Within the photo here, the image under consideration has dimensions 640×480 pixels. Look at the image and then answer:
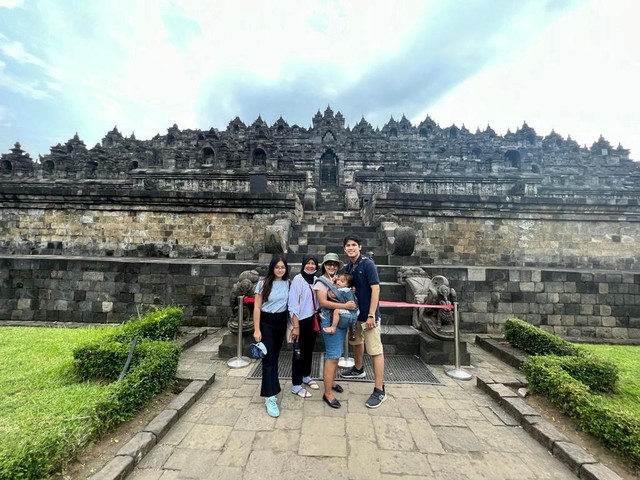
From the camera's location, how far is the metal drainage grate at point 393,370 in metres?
4.34

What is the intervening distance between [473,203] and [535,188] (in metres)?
9.13

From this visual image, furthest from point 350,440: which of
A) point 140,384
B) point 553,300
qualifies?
point 553,300

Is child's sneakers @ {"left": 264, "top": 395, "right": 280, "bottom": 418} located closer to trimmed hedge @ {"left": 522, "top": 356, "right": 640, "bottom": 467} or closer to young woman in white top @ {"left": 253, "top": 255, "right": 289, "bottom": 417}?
young woman in white top @ {"left": 253, "top": 255, "right": 289, "bottom": 417}

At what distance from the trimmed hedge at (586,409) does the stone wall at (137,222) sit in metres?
7.36

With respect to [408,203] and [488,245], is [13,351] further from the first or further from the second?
[488,245]

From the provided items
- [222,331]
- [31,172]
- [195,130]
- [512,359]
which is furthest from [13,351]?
[195,130]

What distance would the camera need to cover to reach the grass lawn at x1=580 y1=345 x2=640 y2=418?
147 inches

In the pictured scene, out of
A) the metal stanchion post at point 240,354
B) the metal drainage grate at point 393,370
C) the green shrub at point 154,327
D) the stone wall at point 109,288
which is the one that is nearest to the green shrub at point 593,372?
the metal drainage grate at point 393,370

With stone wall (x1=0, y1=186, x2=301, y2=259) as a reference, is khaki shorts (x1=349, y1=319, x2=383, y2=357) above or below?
below

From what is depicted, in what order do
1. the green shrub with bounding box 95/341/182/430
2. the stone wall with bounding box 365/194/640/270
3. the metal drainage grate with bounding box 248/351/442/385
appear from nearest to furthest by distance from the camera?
the green shrub with bounding box 95/341/182/430, the metal drainage grate with bounding box 248/351/442/385, the stone wall with bounding box 365/194/640/270

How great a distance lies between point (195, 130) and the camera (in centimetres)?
3797

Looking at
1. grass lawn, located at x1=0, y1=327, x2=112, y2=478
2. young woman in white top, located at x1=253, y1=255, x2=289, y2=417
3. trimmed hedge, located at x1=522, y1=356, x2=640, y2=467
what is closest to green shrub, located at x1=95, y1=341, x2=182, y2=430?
grass lawn, located at x1=0, y1=327, x2=112, y2=478

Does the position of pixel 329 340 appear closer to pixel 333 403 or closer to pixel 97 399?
pixel 333 403

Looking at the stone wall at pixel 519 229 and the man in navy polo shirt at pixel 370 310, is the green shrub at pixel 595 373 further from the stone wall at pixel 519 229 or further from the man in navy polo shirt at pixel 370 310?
the stone wall at pixel 519 229
